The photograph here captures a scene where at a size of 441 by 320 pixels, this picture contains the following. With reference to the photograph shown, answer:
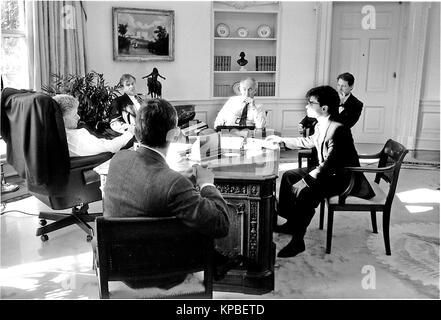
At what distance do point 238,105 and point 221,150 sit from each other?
6.36ft

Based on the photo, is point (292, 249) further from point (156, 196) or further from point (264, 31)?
point (264, 31)

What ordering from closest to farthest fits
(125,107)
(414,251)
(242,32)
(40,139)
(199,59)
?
1. (40,139)
2. (414,251)
3. (125,107)
4. (199,59)
5. (242,32)

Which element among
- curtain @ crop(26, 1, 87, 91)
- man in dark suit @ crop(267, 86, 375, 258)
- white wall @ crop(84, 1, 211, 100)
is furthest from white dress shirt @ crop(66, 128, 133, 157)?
white wall @ crop(84, 1, 211, 100)

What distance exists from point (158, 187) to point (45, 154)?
174cm

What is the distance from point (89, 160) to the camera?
3367 millimetres

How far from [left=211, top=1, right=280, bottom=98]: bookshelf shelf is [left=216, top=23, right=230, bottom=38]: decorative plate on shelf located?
0.08ft

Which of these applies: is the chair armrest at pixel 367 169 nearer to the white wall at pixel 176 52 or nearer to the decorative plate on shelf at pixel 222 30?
the white wall at pixel 176 52

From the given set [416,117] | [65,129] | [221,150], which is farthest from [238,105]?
[416,117]

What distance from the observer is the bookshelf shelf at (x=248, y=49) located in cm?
730

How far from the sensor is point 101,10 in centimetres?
655

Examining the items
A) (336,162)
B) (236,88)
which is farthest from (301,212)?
(236,88)

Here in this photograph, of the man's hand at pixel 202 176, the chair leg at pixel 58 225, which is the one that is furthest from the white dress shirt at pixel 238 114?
the man's hand at pixel 202 176
